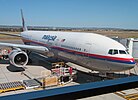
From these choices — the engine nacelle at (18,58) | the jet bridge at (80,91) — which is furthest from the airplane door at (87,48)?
the jet bridge at (80,91)

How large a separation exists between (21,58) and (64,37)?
4.83m

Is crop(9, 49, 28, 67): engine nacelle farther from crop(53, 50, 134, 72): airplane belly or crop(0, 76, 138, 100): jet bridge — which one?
crop(0, 76, 138, 100): jet bridge

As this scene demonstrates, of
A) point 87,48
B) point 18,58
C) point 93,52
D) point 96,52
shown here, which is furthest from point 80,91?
point 18,58

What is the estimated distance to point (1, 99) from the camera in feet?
6.00

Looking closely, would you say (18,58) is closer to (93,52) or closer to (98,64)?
(93,52)

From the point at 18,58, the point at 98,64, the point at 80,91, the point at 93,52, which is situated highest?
the point at 80,91

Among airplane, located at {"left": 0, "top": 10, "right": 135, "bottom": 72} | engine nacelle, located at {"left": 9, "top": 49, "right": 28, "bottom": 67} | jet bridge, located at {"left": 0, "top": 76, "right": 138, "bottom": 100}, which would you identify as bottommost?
engine nacelle, located at {"left": 9, "top": 49, "right": 28, "bottom": 67}

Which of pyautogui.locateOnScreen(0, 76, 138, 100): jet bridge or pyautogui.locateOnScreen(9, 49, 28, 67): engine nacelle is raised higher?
pyautogui.locateOnScreen(0, 76, 138, 100): jet bridge

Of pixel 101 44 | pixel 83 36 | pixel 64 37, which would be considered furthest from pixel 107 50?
pixel 64 37

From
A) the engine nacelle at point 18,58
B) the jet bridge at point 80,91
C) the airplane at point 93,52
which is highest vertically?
the jet bridge at point 80,91

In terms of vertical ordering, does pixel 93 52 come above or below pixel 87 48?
below

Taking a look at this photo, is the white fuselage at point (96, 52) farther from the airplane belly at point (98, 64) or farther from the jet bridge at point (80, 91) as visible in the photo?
the jet bridge at point (80, 91)

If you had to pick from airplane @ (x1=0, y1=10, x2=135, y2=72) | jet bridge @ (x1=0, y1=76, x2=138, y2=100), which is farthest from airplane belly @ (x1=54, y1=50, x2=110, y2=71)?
jet bridge @ (x1=0, y1=76, x2=138, y2=100)

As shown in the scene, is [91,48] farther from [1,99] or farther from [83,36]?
[1,99]
